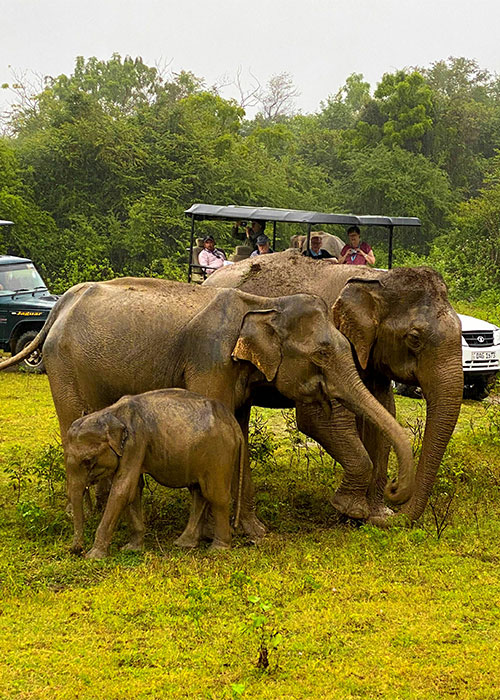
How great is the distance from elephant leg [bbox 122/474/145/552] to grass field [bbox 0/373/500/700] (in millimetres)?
134

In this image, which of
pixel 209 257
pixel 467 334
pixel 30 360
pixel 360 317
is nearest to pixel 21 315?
pixel 30 360

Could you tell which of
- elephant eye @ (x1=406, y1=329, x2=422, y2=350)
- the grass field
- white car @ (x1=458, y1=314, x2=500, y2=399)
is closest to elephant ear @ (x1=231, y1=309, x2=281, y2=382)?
elephant eye @ (x1=406, y1=329, x2=422, y2=350)

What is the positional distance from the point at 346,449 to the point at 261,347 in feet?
3.98

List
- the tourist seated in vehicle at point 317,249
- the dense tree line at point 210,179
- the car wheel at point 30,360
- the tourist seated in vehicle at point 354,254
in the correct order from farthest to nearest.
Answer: the dense tree line at point 210,179
the car wheel at point 30,360
the tourist seated in vehicle at point 317,249
the tourist seated in vehicle at point 354,254

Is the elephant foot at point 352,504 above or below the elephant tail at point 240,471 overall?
below

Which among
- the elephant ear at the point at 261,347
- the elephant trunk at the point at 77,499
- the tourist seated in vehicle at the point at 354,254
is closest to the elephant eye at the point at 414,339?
the elephant ear at the point at 261,347

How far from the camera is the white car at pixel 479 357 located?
1386 cm

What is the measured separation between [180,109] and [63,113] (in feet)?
12.8

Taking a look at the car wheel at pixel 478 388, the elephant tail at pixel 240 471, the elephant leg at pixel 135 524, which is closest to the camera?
the elephant leg at pixel 135 524

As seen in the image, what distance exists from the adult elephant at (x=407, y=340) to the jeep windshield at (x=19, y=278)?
10.3 m

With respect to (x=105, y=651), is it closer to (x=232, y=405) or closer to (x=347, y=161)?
(x=232, y=405)

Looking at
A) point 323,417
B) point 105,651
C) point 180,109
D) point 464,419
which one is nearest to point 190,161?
point 180,109

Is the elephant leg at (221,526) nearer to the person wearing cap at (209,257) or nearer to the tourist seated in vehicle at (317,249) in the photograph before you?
the tourist seated in vehicle at (317,249)

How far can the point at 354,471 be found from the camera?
750cm
